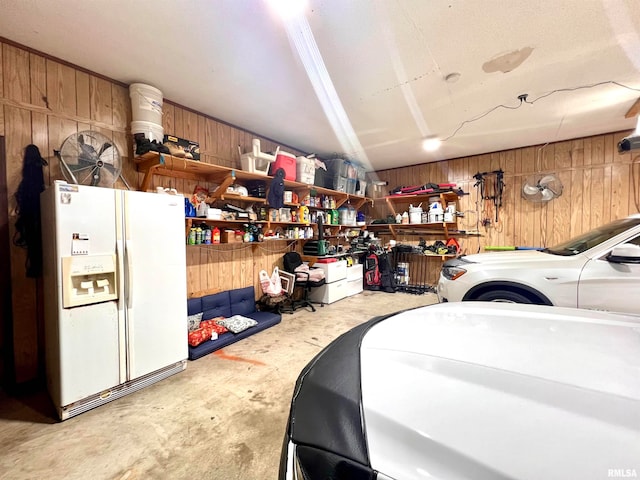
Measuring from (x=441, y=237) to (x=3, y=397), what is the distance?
5987 mm

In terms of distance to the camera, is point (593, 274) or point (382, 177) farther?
point (382, 177)

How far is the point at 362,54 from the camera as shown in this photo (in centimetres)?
207

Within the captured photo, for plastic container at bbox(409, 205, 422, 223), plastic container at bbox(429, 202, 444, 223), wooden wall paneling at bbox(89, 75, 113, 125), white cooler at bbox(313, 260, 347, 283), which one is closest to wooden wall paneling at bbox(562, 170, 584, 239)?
plastic container at bbox(429, 202, 444, 223)

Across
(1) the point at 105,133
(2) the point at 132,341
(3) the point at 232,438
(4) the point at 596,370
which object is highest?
(1) the point at 105,133

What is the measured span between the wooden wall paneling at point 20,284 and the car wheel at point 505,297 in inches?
158

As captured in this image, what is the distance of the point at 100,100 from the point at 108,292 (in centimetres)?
182

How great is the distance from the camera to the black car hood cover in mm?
621

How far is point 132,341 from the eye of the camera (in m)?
2.00

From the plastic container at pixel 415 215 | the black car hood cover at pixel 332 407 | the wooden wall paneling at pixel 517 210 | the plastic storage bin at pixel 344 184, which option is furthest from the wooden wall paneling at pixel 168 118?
the wooden wall paneling at pixel 517 210

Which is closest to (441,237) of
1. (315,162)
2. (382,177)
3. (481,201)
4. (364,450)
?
(481,201)

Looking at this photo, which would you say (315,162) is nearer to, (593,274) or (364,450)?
(593,274)

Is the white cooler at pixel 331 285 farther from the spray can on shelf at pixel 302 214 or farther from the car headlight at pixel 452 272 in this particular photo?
the car headlight at pixel 452 272

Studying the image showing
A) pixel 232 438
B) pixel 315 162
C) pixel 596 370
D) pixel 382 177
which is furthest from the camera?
pixel 382 177

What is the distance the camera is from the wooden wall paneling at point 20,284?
78.4 inches
